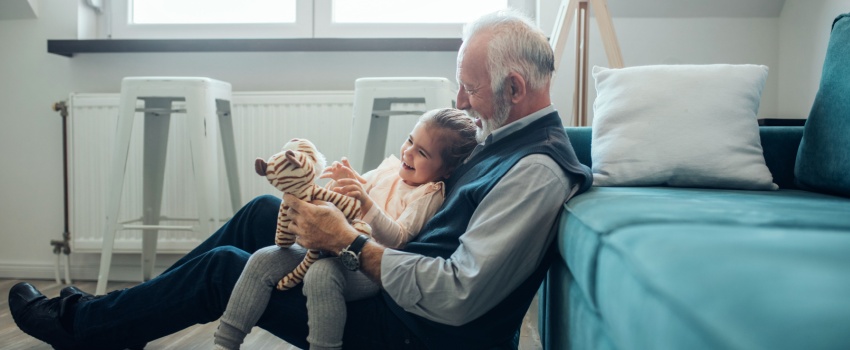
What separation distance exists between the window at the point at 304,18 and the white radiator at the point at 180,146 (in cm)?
38

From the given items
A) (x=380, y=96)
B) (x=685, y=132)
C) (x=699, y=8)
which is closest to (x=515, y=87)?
(x=685, y=132)

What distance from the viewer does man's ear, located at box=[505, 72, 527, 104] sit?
1.27m

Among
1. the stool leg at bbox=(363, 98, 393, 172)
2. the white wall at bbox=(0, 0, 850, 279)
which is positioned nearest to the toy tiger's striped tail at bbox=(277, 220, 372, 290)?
the stool leg at bbox=(363, 98, 393, 172)

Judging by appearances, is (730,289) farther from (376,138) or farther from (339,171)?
(376,138)

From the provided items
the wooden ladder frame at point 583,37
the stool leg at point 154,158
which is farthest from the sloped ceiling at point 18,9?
the wooden ladder frame at point 583,37

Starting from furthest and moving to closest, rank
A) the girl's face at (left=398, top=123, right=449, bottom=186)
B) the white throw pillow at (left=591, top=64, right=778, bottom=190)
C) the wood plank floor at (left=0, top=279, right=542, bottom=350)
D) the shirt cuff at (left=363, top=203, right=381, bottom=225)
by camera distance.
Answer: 1. the wood plank floor at (left=0, top=279, right=542, bottom=350)
2. the white throw pillow at (left=591, top=64, right=778, bottom=190)
3. the girl's face at (left=398, top=123, right=449, bottom=186)
4. the shirt cuff at (left=363, top=203, right=381, bottom=225)

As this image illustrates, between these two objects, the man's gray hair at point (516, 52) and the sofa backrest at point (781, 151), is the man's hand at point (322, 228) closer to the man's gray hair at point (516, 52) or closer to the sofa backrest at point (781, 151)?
the man's gray hair at point (516, 52)

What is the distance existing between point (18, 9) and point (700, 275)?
313cm

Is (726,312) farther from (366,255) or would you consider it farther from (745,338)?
(366,255)

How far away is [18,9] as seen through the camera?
2.88m

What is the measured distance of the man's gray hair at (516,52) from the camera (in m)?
1.26

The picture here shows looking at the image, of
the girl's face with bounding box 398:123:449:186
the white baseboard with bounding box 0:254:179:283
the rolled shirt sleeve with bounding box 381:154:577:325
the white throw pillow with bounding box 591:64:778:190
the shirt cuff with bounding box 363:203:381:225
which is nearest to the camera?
the rolled shirt sleeve with bounding box 381:154:577:325

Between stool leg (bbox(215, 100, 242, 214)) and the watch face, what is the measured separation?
5.20ft

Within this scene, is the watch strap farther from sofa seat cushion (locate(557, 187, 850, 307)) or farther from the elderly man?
sofa seat cushion (locate(557, 187, 850, 307))
